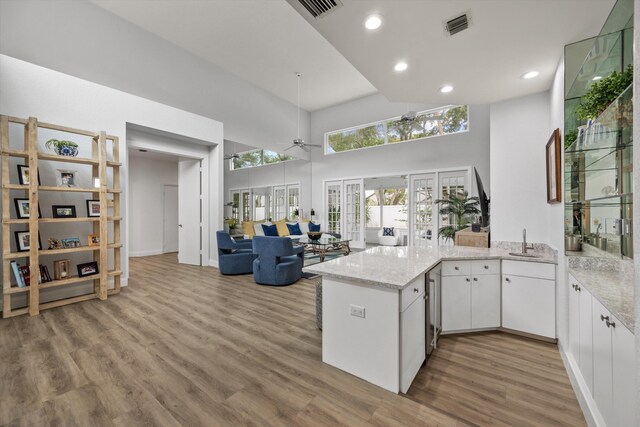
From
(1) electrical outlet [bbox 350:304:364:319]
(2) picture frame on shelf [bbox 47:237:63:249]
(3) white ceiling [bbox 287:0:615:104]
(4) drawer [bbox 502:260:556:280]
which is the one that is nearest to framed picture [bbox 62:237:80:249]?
(2) picture frame on shelf [bbox 47:237:63:249]

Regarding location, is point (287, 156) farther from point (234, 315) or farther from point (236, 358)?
point (236, 358)

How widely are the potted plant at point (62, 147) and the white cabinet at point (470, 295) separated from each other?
16.0 feet

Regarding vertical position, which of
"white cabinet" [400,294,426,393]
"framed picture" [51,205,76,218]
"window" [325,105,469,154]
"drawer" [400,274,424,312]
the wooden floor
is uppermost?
"window" [325,105,469,154]

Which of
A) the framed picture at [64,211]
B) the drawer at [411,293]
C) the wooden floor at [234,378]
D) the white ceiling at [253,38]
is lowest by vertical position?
the wooden floor at [234,378]

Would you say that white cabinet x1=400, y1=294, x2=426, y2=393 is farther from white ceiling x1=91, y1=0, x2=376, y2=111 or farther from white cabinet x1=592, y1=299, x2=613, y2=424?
white ceiling x1=91, y1=0, x2=376, y2=111

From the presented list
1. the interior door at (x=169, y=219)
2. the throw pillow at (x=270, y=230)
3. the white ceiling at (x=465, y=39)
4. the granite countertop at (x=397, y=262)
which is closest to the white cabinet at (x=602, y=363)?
the granite countertop at (x=397, y=262)

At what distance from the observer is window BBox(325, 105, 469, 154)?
6.62 meters

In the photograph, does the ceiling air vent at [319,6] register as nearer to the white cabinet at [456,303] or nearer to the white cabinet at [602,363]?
the white cabinet at [602,363]

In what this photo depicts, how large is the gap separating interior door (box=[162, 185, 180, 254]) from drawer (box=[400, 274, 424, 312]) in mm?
8267

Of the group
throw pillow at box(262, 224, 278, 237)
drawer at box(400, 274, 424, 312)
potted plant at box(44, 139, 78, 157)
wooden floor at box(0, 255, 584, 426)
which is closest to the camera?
wooden floor at box(0, 255, 584, 426)

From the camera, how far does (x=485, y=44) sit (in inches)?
86.2

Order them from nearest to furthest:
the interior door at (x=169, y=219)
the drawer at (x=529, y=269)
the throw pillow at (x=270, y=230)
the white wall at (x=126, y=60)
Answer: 1. the drawer at (x=529, y=269)
2. the white wall at (x=126, y=60)
3. the throw pillow at (x=270, y=230)
4. the interior door at (x=169, y=219)

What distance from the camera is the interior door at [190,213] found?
6.31 meters

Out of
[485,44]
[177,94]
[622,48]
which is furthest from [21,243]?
[622,48]
